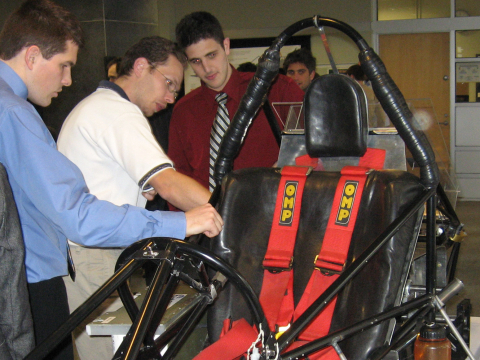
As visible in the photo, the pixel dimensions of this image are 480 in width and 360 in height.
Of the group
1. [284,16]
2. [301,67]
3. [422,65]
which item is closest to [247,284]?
[301,67]

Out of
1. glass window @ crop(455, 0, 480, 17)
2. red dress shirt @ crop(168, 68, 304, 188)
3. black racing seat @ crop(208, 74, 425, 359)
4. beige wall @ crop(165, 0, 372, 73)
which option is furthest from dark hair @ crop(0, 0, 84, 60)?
glass window @ crop(455, 0, 480, 17)

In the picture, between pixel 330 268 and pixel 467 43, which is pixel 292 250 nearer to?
pixel 330 268

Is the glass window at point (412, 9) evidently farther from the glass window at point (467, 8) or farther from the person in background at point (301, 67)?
the person in background at point (301, 67)

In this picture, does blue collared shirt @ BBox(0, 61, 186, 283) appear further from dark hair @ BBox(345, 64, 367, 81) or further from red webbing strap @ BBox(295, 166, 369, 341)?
dark hair @ BBox(345, 64, 367, 81)

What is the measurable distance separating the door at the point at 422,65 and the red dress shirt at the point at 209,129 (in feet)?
16.0

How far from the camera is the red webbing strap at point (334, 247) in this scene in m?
1.53

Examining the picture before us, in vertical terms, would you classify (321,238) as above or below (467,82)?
below

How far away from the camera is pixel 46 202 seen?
3.80 feet

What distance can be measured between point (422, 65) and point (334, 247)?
6.05 metres

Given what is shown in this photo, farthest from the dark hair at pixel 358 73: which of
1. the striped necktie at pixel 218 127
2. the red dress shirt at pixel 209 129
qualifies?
the striped necktie at pixel 218 127

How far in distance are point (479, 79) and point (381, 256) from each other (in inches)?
243

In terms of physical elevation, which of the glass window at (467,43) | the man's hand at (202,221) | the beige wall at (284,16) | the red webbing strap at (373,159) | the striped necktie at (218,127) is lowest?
the man's hand at (202,221)

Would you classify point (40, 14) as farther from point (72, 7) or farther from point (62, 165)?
point (72, 7)

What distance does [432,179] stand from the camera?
4.89 ft
